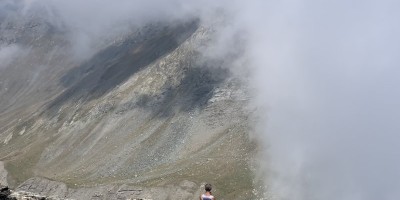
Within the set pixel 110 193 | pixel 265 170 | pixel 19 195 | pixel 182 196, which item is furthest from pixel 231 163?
pixel 19 195

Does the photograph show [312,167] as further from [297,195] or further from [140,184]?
[140,184]

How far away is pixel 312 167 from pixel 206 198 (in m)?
158

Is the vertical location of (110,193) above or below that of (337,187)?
below

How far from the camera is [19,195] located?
49.4 meters

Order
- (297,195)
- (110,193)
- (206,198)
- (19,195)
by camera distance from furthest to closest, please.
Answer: (110,193)
(297,195)
(19,195)
(206,198)

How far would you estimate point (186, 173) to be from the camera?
196 m

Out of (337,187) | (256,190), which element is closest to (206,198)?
(256,190)

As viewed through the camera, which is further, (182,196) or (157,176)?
(157,176)

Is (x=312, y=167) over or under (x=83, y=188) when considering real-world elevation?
over

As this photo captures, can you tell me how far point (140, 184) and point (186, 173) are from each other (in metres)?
16.1

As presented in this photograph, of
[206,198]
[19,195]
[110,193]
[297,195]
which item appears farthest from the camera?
[110,193]

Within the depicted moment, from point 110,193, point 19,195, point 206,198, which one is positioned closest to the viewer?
point 206,198

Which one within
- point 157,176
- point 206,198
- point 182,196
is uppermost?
point 157,176

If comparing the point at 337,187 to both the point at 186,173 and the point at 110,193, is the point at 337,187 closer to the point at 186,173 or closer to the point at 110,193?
the point at 186,173
